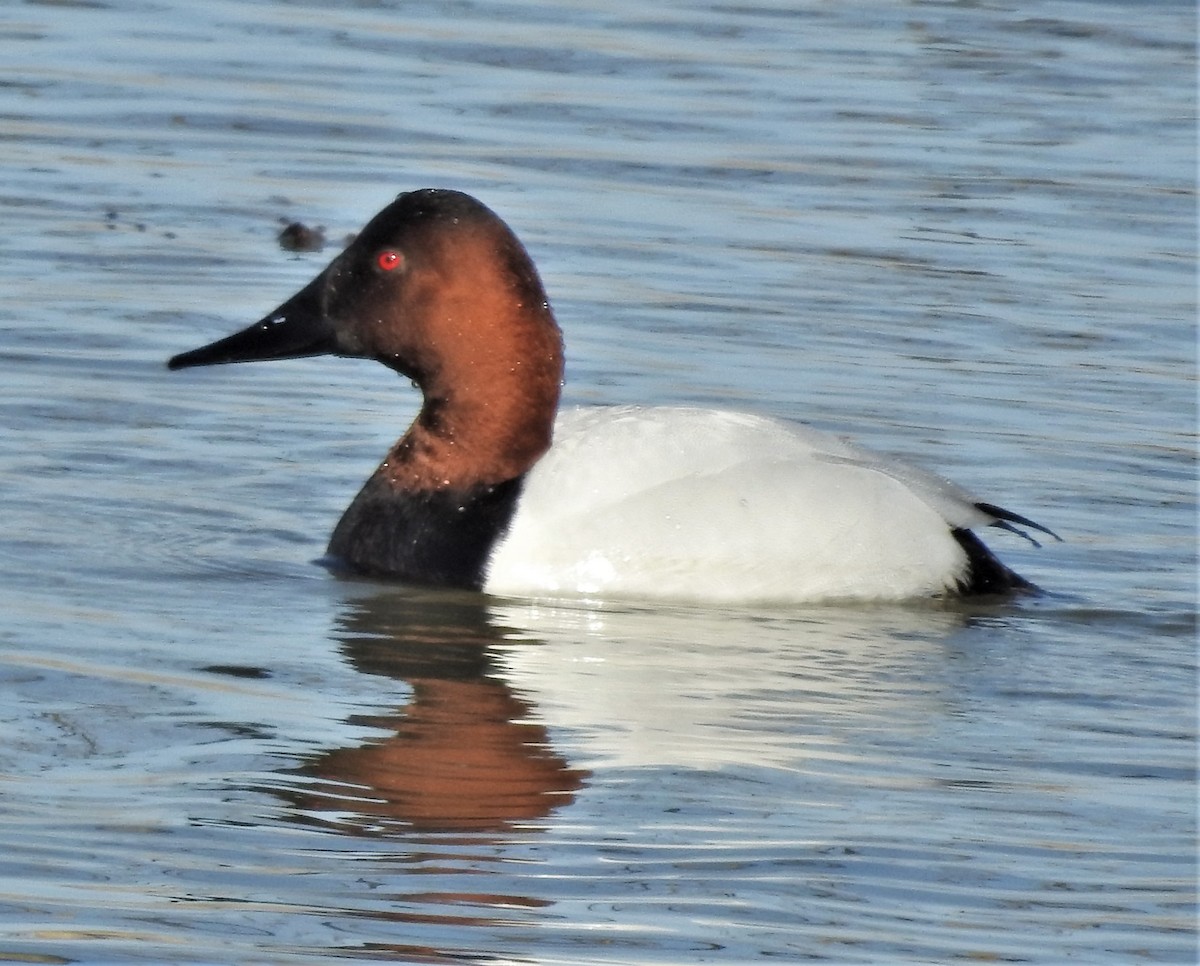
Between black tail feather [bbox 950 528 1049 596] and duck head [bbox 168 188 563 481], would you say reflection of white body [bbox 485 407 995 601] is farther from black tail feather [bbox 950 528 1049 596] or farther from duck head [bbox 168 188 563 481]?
duck head [bbox 168 188 563 481]

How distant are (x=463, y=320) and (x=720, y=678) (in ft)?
4.58

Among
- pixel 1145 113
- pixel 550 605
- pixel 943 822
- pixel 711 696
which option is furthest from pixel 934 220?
pixel 943 822

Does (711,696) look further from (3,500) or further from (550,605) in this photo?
(3,500)

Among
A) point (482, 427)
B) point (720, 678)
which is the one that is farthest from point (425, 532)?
point (720, 678)

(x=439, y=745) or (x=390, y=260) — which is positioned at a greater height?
(x=390, y=260)

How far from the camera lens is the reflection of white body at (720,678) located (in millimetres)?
5047

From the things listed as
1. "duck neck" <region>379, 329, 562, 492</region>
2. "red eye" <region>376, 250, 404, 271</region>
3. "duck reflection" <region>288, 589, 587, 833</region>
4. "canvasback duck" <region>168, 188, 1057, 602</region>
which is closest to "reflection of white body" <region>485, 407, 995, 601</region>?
"canvasback duck" <region>168, 188, 1057, 602</region>

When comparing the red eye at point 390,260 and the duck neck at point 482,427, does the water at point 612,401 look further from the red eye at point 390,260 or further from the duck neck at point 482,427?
the red eye at point 390,260

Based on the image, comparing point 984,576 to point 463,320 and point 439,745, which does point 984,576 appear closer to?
point 463,320

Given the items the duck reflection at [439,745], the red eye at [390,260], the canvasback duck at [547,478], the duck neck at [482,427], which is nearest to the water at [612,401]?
the duck reflection at [439,745]

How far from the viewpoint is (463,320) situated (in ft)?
21.3

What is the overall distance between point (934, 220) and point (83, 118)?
3516 millimetres

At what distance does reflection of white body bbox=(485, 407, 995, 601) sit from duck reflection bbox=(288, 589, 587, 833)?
26cm

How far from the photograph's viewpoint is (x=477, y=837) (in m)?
4.49
